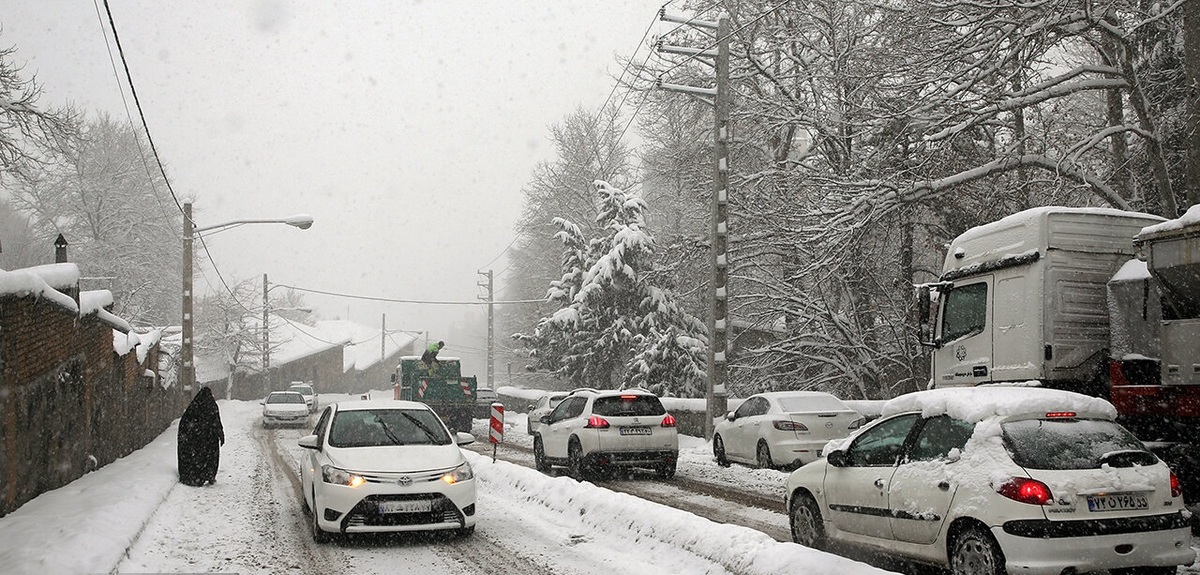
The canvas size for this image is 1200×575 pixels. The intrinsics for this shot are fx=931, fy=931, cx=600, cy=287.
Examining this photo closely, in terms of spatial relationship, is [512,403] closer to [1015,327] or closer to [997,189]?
[997,189]

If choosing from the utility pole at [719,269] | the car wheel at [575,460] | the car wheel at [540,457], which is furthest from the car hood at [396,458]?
the utility pole at [719,269]

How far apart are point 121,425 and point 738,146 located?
1907 centimetres

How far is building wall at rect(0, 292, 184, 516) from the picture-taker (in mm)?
10172

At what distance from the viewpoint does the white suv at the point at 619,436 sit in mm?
15383

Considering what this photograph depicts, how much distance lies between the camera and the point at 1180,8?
1532cm

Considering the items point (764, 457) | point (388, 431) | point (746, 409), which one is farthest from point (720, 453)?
point (388, 431)

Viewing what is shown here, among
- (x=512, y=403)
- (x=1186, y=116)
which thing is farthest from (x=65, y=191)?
(x=1186, y=116)

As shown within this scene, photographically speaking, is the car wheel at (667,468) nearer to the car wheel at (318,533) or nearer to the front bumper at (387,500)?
the front bumper at (387,500)

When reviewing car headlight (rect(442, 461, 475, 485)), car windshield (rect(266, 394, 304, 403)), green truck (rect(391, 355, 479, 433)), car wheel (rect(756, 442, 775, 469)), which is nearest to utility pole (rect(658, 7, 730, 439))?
car wheel (rect(756, 442, 775, 469))

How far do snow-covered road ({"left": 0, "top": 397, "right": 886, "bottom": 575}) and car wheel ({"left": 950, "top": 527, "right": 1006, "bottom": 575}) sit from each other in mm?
682

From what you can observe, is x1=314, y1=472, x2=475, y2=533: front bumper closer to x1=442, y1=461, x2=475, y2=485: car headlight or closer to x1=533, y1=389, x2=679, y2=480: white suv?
x1=442, y1=461, x2=475, y2=485: car headlight

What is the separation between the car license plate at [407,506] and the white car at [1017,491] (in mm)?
4189

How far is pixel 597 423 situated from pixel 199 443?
634 centimetres

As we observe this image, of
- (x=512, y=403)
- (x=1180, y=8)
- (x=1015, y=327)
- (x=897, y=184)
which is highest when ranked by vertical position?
(x=1180, y=8)
